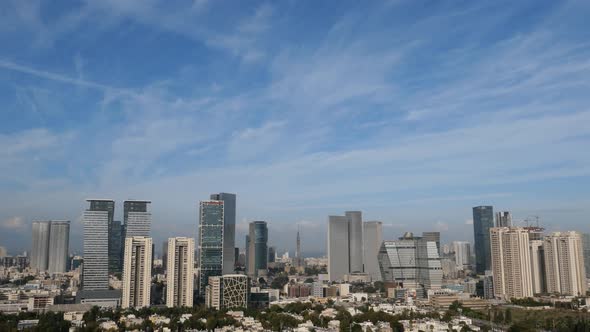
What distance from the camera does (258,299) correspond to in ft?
91.6

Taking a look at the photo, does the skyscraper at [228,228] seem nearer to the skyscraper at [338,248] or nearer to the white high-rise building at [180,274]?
the skyscraper at [338,248]

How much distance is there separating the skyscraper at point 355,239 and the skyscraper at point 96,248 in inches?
907

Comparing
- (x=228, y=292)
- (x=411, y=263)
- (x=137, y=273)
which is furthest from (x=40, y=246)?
(x=411, y=263)

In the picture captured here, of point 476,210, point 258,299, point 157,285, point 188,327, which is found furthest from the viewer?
point 476,210

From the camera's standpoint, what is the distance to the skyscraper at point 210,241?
3025 centimetres

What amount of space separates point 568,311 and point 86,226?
83.7 ft

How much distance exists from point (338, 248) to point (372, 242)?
5.02 m

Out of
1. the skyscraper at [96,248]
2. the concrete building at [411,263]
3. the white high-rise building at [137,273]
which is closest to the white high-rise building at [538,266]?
Answer: the concrete building at [411,263]

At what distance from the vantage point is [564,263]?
3050 cm

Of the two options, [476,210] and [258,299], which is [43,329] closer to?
[258,299]

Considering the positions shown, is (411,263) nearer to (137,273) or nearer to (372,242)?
(372,242)

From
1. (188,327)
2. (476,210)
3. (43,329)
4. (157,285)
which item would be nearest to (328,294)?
(157,285)

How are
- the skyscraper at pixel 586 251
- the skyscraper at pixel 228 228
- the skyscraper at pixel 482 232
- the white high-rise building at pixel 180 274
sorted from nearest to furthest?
the white high-rise building at pixel 180 274, the skyscraper at pixel 228 228, the skyscraper at pixel 586 251, the skyscraper at pixel 482 232

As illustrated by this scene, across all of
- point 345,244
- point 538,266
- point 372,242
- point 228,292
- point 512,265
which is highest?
point 372,242
